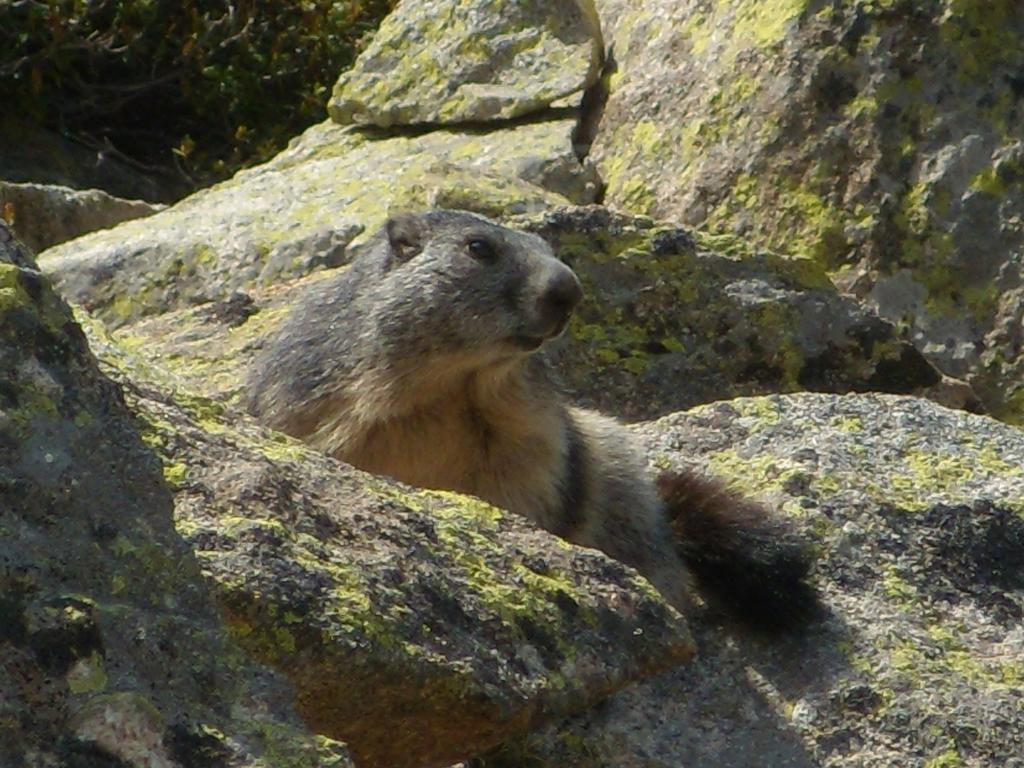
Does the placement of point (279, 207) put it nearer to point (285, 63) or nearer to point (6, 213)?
point (6, 213)

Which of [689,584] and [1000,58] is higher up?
[1000,58]

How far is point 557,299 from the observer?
580cm

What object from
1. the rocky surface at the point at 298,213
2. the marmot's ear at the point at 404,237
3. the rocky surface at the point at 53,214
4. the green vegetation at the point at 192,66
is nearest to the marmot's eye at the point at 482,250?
the marmot's ear at the point at 404,237

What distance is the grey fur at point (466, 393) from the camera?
5711 mm

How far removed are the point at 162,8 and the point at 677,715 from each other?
7.87 meters

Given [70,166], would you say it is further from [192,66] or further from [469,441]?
[469,441]

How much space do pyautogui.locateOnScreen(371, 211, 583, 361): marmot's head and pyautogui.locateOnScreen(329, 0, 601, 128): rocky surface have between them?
2761 millimetres

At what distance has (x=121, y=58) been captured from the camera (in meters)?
11.4

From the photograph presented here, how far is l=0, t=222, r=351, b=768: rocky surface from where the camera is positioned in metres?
2.65

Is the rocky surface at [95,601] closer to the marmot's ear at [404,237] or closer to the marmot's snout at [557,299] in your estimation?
the marmot's snout at [557,299]

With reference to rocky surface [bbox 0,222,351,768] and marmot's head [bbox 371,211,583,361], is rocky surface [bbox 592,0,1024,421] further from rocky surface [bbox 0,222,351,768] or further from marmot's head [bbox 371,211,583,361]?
rocky surface [bbox 0,222,351,768]

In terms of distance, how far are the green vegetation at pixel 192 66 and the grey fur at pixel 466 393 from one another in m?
5.06

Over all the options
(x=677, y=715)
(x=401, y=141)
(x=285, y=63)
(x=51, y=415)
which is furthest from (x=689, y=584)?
(x=285, y=63)

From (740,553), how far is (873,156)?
327 centimetres
